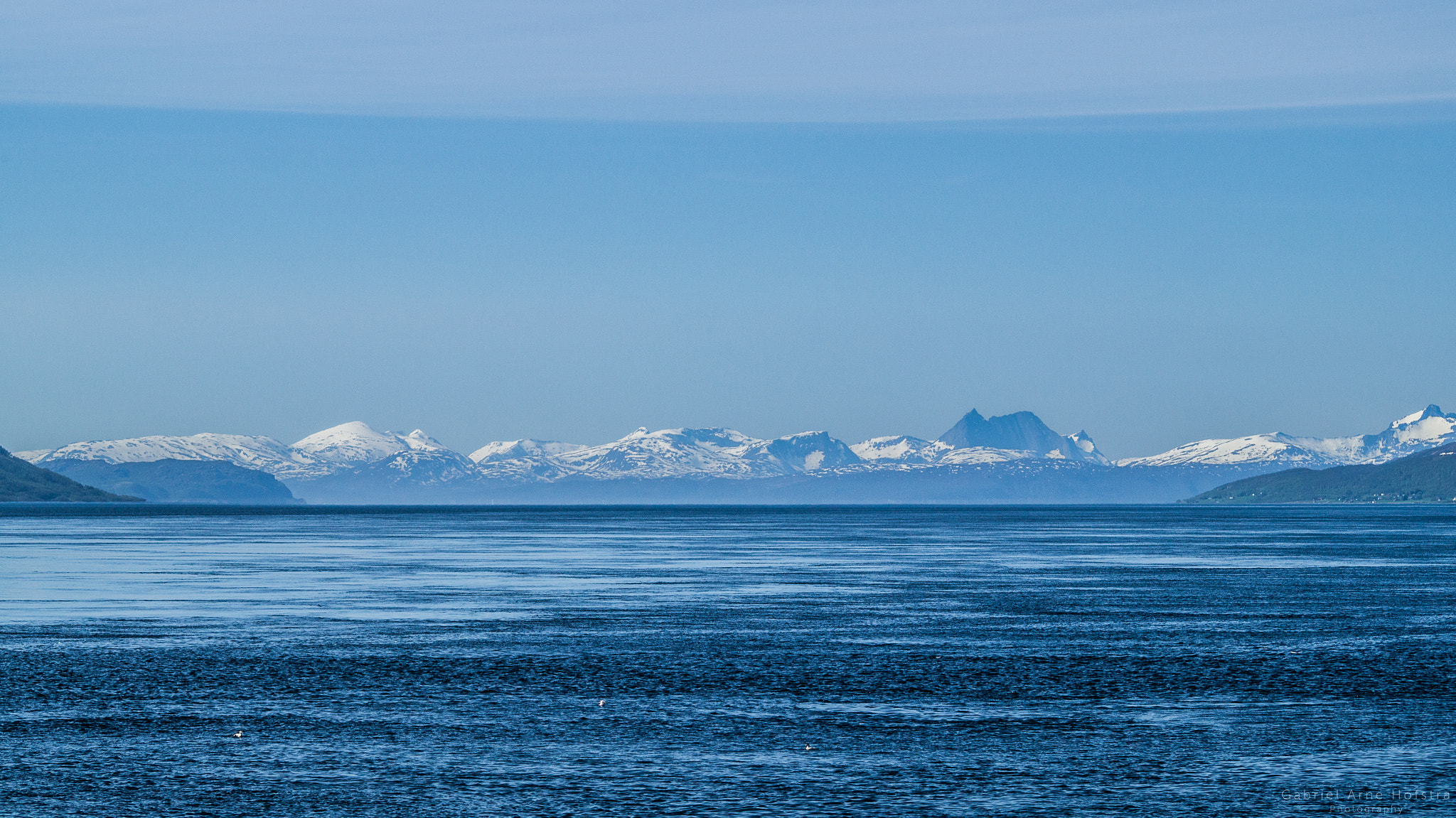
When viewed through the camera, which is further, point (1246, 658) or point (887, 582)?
point (887, 582)

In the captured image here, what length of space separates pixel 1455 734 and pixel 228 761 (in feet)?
62.2

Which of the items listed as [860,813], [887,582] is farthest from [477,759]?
[887,582]

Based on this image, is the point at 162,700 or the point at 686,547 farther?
the point at 686,547

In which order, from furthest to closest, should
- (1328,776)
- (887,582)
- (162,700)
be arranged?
1. (887,582)
2. (162,700)
3. (1328,776)

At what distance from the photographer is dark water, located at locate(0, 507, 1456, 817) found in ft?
68.1

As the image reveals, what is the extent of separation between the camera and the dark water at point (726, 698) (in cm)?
2075

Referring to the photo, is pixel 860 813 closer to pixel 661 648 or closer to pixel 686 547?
pixel 661 648

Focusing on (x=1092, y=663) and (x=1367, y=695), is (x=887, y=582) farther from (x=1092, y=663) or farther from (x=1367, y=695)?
(x=1367, y=695)

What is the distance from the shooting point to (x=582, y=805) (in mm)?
19938

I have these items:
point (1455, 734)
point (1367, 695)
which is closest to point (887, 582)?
point (1367, 695)

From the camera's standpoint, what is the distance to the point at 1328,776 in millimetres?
21547

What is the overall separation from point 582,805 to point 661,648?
18.2 m

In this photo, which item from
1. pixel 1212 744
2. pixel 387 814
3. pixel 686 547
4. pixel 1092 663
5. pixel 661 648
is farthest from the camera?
pixel 686 547

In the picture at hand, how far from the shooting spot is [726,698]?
29.4 metres
